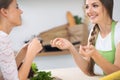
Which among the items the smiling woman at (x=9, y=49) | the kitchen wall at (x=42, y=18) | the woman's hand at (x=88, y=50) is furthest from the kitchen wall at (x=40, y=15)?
the woman's hand at (x=88, y=50)

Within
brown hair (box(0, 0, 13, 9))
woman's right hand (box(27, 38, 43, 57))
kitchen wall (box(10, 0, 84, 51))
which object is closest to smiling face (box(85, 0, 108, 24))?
woman's right hand (box(27, 38, 43, 57))

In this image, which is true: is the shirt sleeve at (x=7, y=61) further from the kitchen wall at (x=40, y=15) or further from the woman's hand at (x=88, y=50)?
the kitchen wall at (x=40, y=15)

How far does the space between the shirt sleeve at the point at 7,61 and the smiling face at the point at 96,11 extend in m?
0.62

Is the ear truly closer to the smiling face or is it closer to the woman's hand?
the woman's hand

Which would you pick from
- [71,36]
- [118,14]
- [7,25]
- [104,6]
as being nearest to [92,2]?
[104,6]

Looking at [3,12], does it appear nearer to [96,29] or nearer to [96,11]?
[96,11]

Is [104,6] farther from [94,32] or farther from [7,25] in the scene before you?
[7,25]

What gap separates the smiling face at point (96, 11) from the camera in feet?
5.25

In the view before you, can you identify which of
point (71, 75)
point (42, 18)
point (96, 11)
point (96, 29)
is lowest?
point (71, 75)

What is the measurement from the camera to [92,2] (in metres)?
1.60

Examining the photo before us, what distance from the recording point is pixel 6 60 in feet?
4.03

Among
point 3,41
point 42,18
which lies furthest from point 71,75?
point 42,18

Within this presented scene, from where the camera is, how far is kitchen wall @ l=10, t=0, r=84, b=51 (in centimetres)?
297

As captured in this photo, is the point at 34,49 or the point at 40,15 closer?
the point at 34,49
